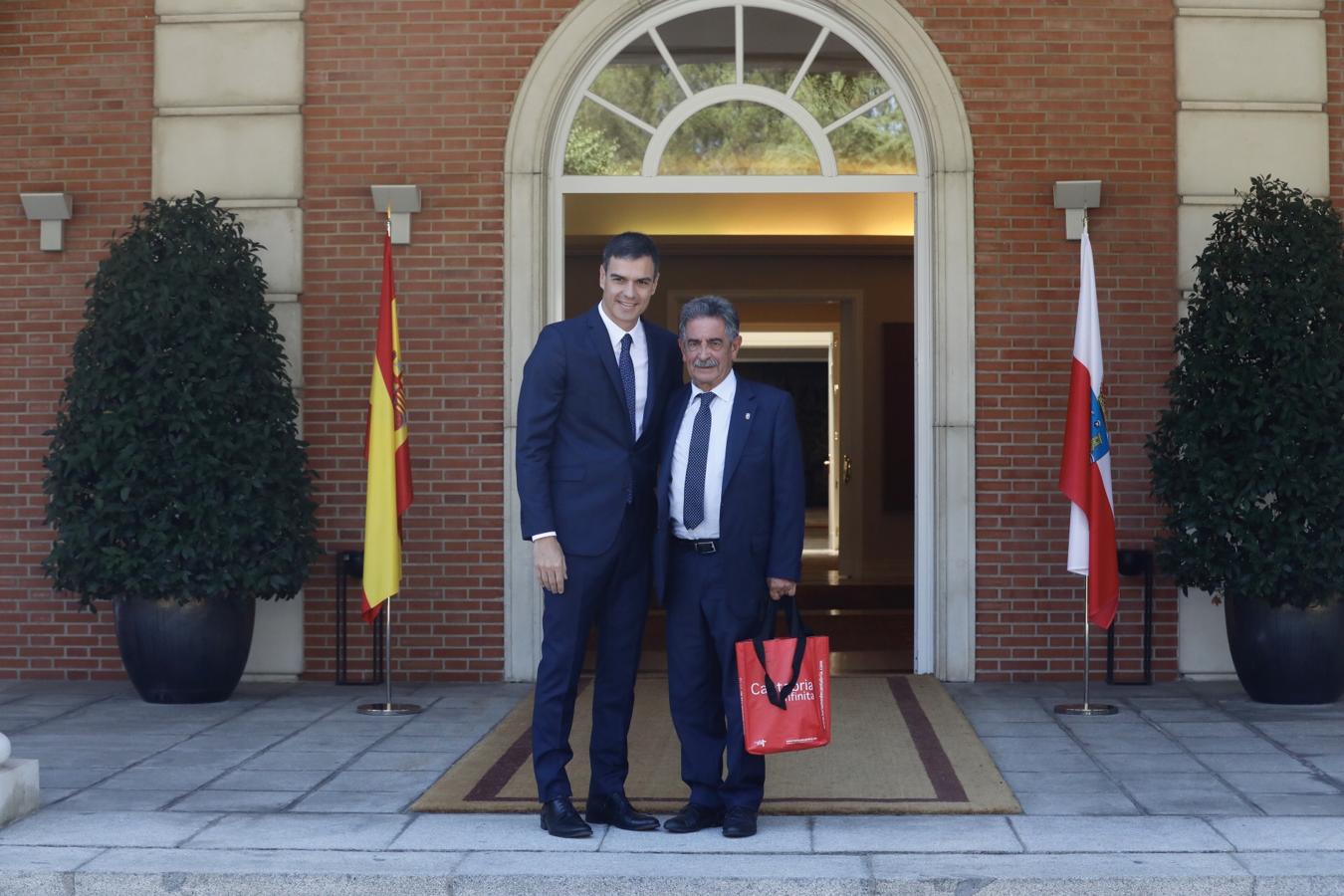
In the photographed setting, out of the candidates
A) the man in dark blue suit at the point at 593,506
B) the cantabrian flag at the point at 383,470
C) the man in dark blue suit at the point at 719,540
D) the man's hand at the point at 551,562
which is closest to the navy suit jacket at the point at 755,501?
the man in dark blue suit at the point at 719,540

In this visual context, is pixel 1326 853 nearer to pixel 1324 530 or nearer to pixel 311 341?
pixel 1324 530

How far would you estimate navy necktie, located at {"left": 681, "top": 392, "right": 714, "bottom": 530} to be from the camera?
14.8 feet

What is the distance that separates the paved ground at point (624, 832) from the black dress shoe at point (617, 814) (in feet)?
0.22

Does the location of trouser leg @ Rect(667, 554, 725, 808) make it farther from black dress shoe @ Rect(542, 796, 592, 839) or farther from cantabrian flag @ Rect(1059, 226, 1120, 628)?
cantabrian flag @ Rect(1059, 226, 1120, 628)

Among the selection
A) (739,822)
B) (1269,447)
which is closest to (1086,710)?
(1269,447)

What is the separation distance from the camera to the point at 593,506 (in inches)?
178

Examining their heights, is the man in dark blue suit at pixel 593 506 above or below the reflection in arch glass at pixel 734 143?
below

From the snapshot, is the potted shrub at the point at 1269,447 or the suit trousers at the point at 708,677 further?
the potted shrub at the point at 1269,447

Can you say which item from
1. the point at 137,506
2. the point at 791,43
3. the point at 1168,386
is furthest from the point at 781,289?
the point at 137,506

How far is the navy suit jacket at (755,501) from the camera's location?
4.49m

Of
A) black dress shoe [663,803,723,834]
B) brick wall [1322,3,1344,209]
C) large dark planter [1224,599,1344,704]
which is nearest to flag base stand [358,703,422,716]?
black dress shoe [663,803,723,834]

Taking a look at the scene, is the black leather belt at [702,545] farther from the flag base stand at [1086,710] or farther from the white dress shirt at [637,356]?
the flag base stand at [1086,710]

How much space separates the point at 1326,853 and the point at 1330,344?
3070 mm

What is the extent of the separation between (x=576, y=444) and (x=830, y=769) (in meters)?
1.71
